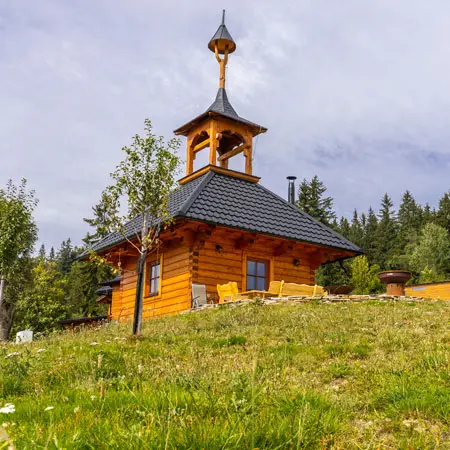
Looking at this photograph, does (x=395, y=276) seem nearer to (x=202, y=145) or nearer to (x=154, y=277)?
(x=154, y=277)

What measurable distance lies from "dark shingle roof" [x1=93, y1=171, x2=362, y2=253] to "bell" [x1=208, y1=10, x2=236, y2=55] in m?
5.64

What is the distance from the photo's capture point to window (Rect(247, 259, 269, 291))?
19.3m

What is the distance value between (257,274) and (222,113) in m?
6.22

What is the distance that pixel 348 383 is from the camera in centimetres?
628

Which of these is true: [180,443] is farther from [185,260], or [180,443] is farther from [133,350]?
[185,260]

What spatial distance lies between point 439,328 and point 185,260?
9.57 metres

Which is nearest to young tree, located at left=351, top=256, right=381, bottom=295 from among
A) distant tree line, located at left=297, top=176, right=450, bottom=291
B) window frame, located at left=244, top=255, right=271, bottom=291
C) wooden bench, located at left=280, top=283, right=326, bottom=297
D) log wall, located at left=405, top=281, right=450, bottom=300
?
distant tree line, located at left=297, top=176, right=450, bottom=291

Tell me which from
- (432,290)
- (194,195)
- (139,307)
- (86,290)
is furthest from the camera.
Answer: (86,290)

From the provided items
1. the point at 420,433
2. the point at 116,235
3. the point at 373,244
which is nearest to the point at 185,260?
the point at 116,235

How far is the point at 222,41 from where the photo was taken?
23.0m

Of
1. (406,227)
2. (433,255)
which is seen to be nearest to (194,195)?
(433,255)

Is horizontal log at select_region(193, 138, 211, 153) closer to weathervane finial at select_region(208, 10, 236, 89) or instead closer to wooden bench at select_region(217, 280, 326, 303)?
weathervane finial at select_region(208, 10, 236, 89)

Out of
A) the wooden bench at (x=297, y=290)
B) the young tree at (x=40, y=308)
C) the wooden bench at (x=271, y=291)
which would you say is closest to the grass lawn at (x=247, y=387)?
the wooden bench at (x=271, y=291)

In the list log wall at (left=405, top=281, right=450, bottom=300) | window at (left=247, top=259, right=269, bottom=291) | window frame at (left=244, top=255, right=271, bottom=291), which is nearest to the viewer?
window frame at (left=244, top=255, right=271, bottom=291)
